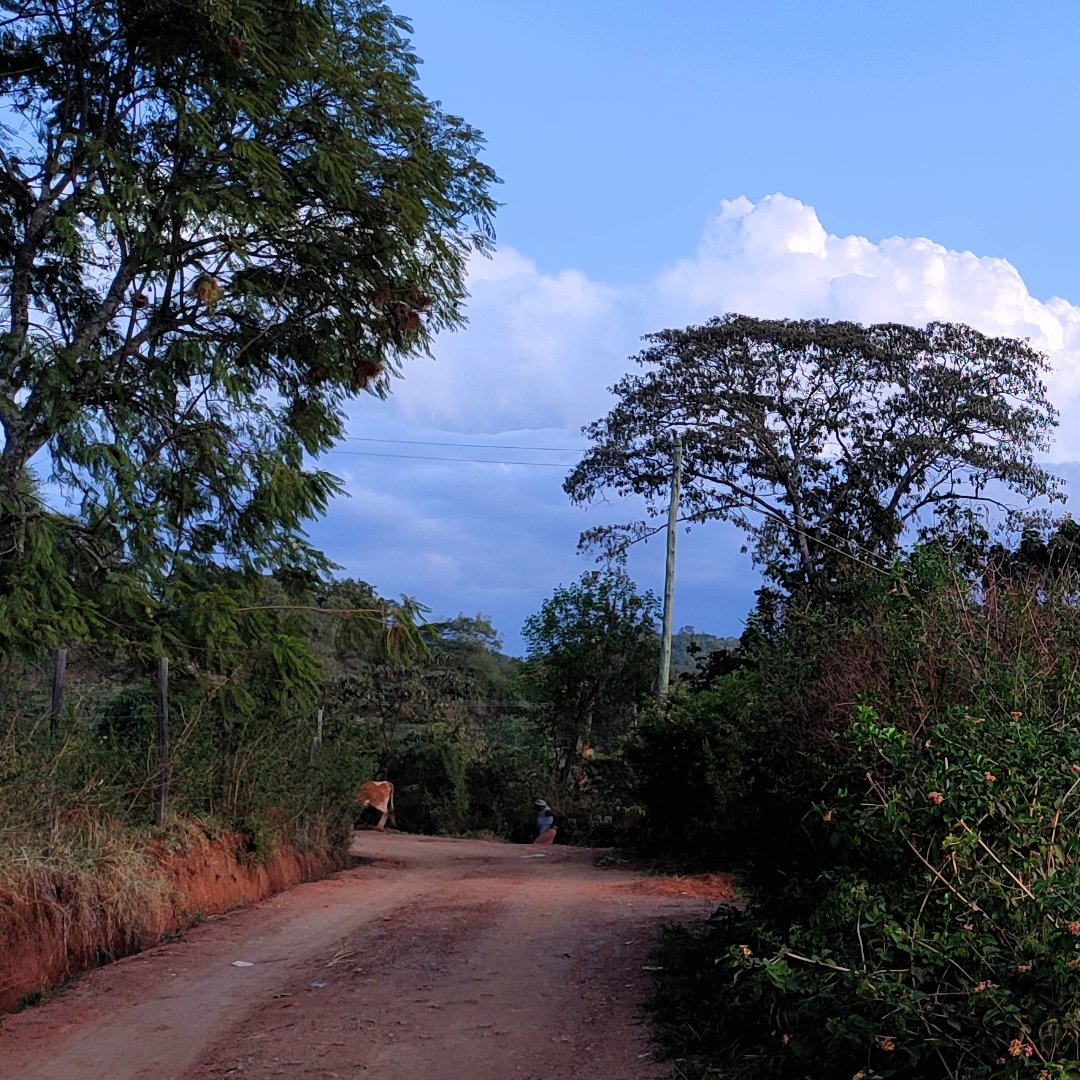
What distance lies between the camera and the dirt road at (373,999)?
6.22 metres

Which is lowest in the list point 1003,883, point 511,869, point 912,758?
point 511,869

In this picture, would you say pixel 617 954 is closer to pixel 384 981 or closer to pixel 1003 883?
pixel 384 981

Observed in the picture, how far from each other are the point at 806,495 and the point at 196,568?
19515 mm

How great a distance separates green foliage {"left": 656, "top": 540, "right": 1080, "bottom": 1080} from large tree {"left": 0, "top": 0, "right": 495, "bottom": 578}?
745 cm

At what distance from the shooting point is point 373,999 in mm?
7539

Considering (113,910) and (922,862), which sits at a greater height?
(922,862)

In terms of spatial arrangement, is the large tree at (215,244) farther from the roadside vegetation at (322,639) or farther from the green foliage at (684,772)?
the green foliage at (684,772)

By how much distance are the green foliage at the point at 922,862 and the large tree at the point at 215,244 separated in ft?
24.4

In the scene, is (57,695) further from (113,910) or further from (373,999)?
(373,999)

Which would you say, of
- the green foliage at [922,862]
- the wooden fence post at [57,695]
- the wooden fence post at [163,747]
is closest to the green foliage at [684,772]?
the wooden fence post at [163,747]

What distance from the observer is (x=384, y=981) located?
26.6ft

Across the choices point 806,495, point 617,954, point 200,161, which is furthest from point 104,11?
point 806,495

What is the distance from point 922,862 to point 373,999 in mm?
4012

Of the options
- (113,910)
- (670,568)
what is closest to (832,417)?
(670,568)
